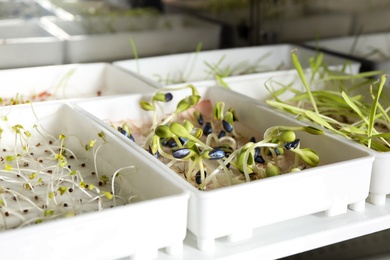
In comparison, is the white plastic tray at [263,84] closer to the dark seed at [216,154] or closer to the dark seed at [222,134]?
the dark seed at [222,134]

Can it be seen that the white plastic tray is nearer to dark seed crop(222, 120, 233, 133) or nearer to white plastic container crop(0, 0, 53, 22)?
dark seed crop(222, 120, 233, 133)

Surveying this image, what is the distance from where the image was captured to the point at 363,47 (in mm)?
1662

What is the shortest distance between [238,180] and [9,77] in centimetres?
65

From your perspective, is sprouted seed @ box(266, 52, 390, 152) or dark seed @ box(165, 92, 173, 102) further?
dark seed @ box(165, 92, 173, 102)

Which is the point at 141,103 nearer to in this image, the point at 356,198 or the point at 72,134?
the point at 72,134

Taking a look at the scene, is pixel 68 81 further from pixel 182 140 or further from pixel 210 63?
pixel 182 140

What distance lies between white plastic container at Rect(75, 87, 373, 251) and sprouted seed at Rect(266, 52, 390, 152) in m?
0.07

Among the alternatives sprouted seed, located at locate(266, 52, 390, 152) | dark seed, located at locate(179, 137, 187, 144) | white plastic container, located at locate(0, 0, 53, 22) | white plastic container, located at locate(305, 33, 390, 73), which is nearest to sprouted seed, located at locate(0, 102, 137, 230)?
dark seed, located at locate(179, 137, 187, 144)

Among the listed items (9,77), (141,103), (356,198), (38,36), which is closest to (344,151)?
(356,198)

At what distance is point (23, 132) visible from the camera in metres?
1.13

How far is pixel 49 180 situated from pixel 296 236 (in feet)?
1.26

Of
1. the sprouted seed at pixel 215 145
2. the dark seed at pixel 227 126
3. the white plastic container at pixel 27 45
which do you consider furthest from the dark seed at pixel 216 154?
the white plastic container at pixel 27 45

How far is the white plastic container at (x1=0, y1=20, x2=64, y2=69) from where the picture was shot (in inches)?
58.4

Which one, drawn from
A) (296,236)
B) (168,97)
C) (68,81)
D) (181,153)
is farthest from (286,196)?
(68,81)
